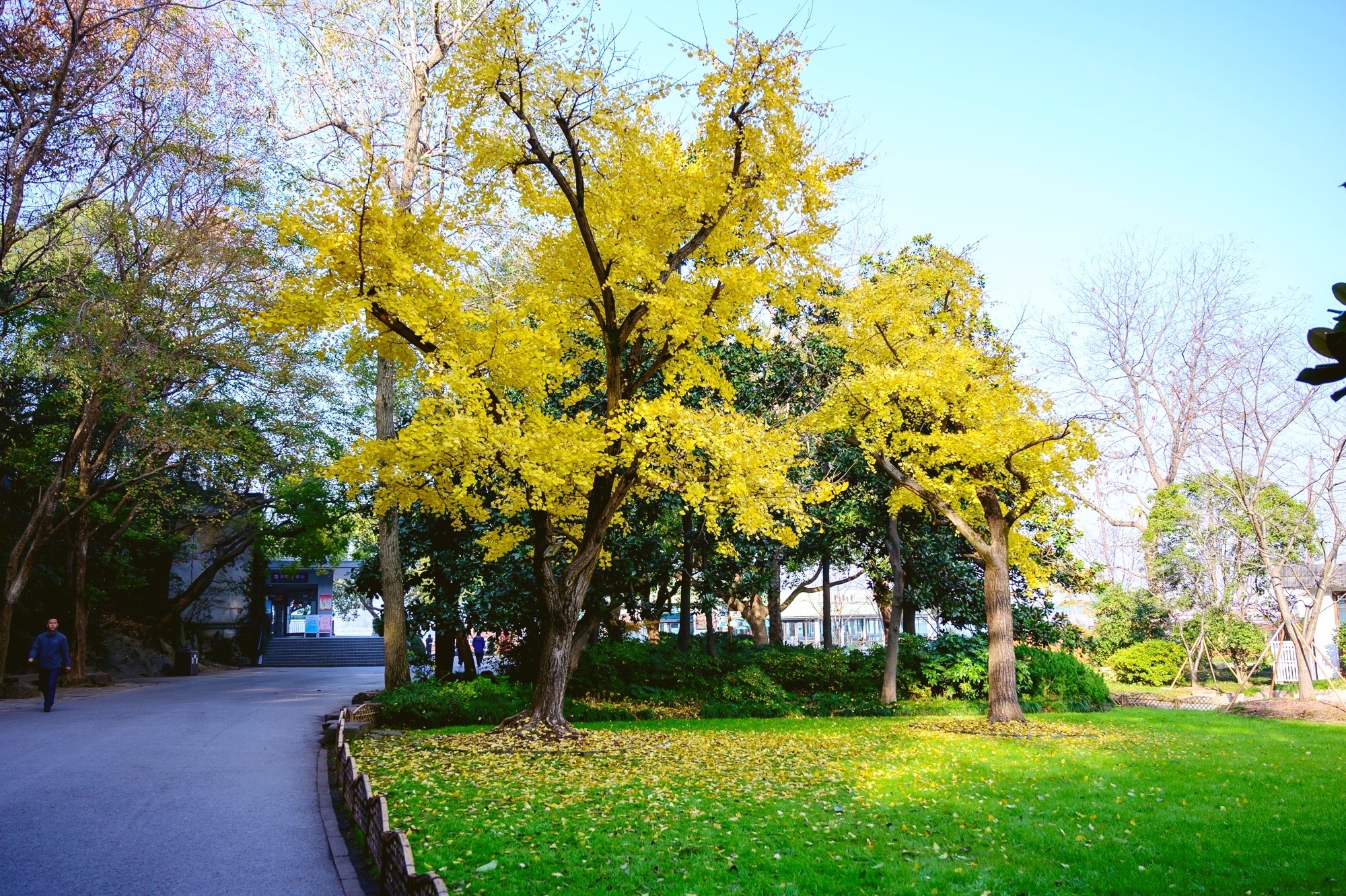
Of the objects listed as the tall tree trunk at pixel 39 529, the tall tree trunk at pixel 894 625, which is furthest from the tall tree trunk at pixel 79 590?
the tall tree trunk at pixel 894 625

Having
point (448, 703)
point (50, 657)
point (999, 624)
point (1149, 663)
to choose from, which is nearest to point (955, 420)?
point (999, 624)

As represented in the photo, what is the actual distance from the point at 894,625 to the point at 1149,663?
1027 cm

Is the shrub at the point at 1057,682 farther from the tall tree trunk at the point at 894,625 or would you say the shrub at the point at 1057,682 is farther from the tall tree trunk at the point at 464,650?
the tall tree trunk at the point at 464,650

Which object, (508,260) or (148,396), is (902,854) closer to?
(508,260)

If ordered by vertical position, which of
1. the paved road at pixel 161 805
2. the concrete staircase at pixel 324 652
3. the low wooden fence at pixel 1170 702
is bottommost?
the concrete staircase at pixel 324 652

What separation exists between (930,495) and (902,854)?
8822 millimetres

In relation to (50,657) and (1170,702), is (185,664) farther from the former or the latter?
(1170,702)

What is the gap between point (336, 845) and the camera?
6328mm

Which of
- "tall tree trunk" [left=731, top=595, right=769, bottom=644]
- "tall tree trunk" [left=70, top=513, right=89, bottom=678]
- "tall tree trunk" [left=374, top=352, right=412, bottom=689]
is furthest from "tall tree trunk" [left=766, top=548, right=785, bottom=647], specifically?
"tall tree trunk" [left=70, top=513, right=89, bottom=678]

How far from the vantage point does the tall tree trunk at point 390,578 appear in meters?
14.7

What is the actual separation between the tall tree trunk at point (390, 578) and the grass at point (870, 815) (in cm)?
342

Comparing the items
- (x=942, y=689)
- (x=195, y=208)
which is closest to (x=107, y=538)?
(x=195, y=208)

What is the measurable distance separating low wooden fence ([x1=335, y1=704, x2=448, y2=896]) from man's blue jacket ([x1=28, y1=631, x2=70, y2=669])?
9.51m

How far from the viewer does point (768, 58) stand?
403 inches
